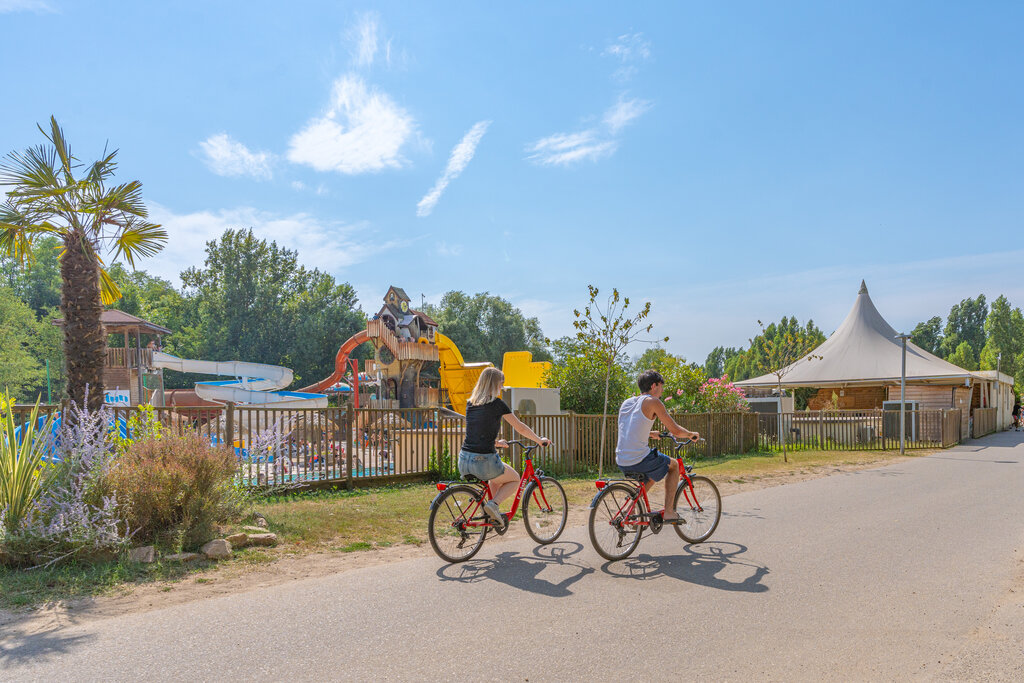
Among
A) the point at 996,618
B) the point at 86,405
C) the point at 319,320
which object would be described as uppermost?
the point at 319,320

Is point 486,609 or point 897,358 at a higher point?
point 897,358

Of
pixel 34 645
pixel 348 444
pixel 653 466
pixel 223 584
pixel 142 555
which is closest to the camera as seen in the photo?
pixel 34 645

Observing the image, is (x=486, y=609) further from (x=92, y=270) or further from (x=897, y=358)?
(x=897, y=358)

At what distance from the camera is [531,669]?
4.03m

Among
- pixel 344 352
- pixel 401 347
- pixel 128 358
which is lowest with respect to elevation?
pixel 128 358

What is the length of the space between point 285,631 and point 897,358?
38.9 metres

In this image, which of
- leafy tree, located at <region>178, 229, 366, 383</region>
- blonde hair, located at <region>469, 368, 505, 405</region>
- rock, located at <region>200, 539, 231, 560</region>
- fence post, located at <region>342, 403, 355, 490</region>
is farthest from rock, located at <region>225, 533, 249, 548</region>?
leafy tree, located at <region>178, 229, 366, 383</region>

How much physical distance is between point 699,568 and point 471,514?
2.20 metres

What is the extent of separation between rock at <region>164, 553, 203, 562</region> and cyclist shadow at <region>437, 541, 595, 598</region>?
2.46 meters

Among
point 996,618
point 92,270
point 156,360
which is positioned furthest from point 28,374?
point 996,618

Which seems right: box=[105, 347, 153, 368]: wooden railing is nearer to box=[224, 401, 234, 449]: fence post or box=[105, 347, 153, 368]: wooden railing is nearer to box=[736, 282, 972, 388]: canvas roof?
box=[224, 401, 234, 449]: fence post

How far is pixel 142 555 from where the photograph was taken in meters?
6.58

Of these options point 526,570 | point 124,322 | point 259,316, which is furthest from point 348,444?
point 259,316

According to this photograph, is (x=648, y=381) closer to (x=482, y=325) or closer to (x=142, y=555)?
(x=142, y=555)
